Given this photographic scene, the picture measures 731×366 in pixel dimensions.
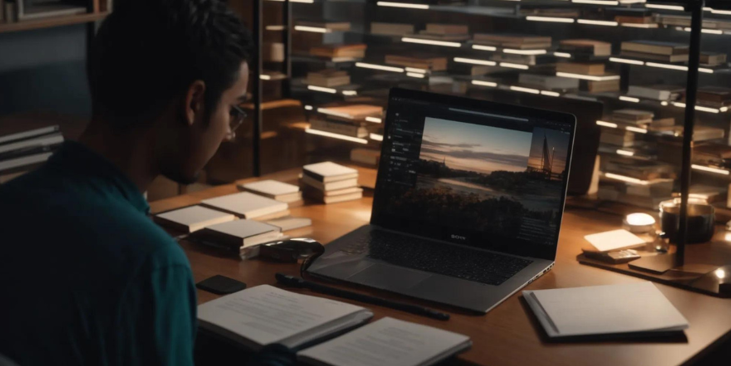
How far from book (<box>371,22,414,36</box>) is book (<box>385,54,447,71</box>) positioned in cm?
12

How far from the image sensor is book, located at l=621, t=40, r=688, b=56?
258 centimetres

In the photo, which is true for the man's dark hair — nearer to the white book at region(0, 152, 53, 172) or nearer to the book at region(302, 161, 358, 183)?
the book at region(302, 161, 358, 183)

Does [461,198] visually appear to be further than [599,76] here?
No

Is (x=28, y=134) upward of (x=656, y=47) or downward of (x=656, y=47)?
downward

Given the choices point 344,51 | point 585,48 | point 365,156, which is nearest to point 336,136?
point 365,156

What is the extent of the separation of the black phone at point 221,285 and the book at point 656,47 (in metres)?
1.49

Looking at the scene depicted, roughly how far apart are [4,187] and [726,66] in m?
2.03

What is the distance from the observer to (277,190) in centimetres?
248

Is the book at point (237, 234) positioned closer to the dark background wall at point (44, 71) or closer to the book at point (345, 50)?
the book at point (345, 50)

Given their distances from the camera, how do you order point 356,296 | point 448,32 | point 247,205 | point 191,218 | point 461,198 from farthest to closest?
1. point 448,32
2. point 247,205
3. point 191,218
4. point 461,198
5. point 356,296

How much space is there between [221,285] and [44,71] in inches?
77.5

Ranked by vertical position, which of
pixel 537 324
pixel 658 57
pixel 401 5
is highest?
pixel 401 5

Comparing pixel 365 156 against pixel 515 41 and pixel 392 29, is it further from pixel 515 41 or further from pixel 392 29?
Result: pixel 515 41

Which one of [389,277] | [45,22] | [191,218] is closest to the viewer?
[389,277]
